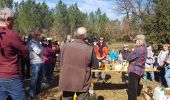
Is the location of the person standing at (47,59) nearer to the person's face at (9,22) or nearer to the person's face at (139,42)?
the person's face at (139,42)

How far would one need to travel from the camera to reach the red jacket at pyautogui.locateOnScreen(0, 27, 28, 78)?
4.74m

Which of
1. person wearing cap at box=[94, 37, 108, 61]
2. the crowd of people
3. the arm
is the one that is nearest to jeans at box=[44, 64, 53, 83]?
person wearing cap at box=[94, 37, 108, 61]

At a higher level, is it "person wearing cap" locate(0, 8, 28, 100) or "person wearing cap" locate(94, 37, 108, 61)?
"person wearing cap" locate(0, 8, 28, 100)

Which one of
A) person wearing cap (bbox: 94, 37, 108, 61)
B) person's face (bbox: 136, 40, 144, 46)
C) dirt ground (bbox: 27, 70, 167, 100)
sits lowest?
dirt ground (bbox: 27, 70, 167, 100)

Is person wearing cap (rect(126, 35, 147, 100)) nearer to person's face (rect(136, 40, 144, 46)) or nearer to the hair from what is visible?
person's face (rect(136, 40, 144, 46))

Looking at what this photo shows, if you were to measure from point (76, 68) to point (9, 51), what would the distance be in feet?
4.44

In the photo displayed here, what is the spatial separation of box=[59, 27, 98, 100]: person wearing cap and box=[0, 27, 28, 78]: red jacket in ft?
3.72

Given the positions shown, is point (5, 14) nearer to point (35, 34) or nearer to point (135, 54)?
point (135, 54)

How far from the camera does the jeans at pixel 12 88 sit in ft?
15.6

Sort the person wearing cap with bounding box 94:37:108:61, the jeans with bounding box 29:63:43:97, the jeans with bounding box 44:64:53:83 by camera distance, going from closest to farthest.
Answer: the jeans with bounding box 29:63:43:97
the jeans with bounding box 44:64:53:83
the person wearing cap with bounding box 94:37:108:61

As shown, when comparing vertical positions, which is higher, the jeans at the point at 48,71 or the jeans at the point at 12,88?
the jeans at the point at 12,88

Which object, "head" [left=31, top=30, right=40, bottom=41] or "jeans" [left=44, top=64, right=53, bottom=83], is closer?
"head" [left=31, top=30, right=40, bottom=41]

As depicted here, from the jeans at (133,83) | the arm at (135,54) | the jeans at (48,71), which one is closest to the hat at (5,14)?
the arm at (135,54)

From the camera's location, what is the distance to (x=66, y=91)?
586 centimetres
